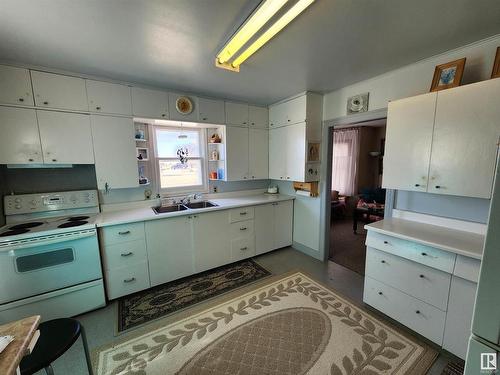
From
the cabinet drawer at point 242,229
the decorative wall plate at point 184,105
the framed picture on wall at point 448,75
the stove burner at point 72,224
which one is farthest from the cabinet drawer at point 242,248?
the framed picture on wall at point 448,75

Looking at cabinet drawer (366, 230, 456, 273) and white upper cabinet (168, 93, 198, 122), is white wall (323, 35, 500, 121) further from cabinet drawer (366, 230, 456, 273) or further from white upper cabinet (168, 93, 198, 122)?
white upper cabinet (168, 93, 198, 122)

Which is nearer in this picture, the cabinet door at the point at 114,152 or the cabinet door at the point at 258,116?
the cabinet door at the point at 114,152

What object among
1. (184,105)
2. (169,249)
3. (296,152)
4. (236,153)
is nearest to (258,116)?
(236,153)

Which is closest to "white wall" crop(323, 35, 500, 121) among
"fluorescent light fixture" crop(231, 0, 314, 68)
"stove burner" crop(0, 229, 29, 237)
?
"fluorescent light fixture" crop(231, 0, 314, 68)

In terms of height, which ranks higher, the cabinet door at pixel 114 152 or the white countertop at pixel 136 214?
the cabinet door at pixel 114 152

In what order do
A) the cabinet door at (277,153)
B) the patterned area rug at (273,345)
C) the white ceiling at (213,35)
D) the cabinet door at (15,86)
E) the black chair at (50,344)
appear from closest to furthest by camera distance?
the black chair at (50,344), the white ceiling at (213,35), the patterned area rug at (273,345), the cabinet door at (15,86), the cabinet door at (277,153)

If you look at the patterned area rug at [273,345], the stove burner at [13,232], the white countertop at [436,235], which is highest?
the stove burner at [13,232]

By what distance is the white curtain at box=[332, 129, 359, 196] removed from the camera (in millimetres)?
5512

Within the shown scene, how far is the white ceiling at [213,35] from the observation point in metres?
1.30

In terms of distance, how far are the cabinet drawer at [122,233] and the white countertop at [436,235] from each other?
2446 mm

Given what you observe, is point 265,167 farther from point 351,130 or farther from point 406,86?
point 351,130

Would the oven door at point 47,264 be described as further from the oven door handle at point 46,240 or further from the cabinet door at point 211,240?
the cabinet door at point 211,240

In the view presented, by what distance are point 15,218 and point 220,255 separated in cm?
229

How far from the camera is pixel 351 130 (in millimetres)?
5570
